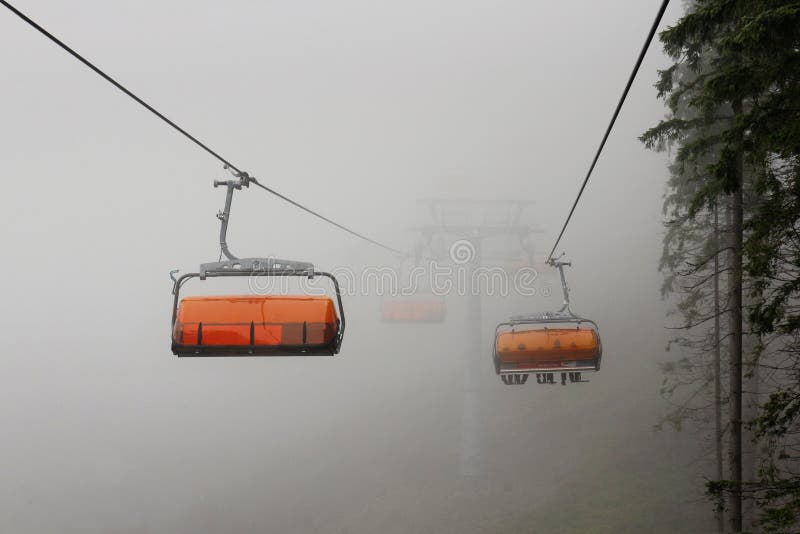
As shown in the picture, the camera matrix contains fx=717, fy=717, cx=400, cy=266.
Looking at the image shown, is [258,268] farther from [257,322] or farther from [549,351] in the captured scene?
[549,351]

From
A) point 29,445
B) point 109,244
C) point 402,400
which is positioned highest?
point 109,244

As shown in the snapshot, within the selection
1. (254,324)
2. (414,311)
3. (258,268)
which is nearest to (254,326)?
(254,324)

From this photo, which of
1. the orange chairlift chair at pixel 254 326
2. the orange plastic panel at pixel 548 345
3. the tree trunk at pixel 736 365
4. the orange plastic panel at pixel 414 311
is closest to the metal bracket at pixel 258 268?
the orange chairlift chair at pixel 254 326

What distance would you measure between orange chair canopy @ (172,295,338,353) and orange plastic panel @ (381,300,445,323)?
2008cm

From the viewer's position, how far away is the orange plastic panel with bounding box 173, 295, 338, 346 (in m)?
8.10

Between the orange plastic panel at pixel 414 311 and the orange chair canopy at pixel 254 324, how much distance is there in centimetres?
2008

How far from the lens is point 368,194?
627ft

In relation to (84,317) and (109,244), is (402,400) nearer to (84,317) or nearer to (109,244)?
(84,317)

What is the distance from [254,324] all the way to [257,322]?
4 cm

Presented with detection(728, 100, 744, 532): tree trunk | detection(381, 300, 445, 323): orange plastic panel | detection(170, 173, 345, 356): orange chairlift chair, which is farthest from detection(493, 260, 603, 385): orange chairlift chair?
detection(381, 300, 445, 323): orange plastic panel

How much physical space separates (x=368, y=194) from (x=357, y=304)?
342ft

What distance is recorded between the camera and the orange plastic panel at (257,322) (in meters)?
8.10

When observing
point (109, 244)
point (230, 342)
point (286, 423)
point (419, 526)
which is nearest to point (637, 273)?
point (286, 423)

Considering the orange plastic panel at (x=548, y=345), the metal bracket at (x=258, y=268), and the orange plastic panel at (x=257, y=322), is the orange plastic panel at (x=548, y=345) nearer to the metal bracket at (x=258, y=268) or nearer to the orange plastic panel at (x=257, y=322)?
the orange plastic panel at (x=257, y=322)
